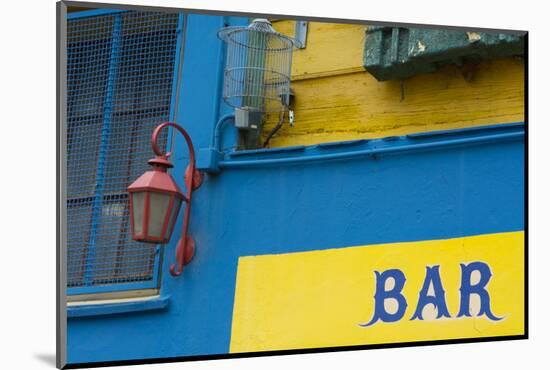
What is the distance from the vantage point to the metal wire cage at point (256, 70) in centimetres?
566

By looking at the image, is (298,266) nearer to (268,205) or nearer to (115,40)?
(268,205)

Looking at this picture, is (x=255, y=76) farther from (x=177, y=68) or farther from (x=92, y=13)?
(x=92, y=13)

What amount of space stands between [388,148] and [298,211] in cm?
50

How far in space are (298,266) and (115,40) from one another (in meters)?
1.37

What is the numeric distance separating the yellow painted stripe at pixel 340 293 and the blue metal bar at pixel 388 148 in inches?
16.6

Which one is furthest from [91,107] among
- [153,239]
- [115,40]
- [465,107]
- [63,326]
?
[465,107]

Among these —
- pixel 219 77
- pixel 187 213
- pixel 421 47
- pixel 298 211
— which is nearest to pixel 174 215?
pixel 187 213

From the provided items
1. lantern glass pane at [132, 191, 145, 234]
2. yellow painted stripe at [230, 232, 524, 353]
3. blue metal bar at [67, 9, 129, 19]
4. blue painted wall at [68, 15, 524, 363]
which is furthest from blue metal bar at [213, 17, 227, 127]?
yellow painted stripe at [230, 232, 524, 353]

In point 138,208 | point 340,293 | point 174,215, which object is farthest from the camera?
point 340,293

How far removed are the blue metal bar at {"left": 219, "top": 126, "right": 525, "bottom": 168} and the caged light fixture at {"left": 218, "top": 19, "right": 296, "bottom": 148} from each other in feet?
0.37

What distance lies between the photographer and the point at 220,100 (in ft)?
18.7

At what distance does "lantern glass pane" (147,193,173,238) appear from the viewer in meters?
5.33

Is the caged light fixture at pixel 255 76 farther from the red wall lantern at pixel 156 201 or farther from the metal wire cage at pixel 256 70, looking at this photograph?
the red wall lantern at pixel 156 201

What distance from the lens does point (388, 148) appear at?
5.59m
